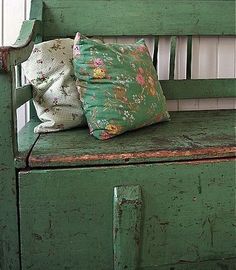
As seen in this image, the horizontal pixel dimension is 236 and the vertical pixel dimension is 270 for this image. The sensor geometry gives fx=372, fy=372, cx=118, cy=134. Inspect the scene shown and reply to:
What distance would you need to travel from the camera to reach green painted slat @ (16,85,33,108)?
2.83 ft

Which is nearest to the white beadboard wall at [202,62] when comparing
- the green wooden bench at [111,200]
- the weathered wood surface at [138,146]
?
the weathered wood surface at [138,146]

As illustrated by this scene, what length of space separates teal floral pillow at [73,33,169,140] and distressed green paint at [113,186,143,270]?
17 cm

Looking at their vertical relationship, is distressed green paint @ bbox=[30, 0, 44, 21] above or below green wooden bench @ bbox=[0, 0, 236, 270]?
above

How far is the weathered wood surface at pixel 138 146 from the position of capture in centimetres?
76

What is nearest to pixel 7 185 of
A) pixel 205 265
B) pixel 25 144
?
pixel 25 144

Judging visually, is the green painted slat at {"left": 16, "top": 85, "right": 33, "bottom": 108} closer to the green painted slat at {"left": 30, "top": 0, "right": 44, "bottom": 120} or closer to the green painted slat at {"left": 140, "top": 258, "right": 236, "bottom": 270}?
the green painted slat at {"left": 30, "top": 0, "right": 44, "bottom": 120}

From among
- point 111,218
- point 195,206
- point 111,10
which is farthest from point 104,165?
point 111,10

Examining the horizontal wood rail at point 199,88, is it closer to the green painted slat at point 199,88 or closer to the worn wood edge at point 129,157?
the green painted slat at point 199,88

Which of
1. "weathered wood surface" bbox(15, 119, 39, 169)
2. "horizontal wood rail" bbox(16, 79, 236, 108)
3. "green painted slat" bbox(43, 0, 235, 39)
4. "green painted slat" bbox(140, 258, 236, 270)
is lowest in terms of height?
"green painted slat" bbox(140, 258, 236, 270)

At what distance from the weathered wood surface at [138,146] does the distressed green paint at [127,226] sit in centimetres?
7

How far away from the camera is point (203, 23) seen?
129cm

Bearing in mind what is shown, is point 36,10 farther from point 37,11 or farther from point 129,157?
point 129,157

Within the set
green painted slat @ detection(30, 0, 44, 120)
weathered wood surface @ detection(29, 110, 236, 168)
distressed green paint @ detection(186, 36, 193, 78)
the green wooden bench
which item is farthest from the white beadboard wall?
Result: the green wooden bench

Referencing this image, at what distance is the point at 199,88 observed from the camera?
1.30m
